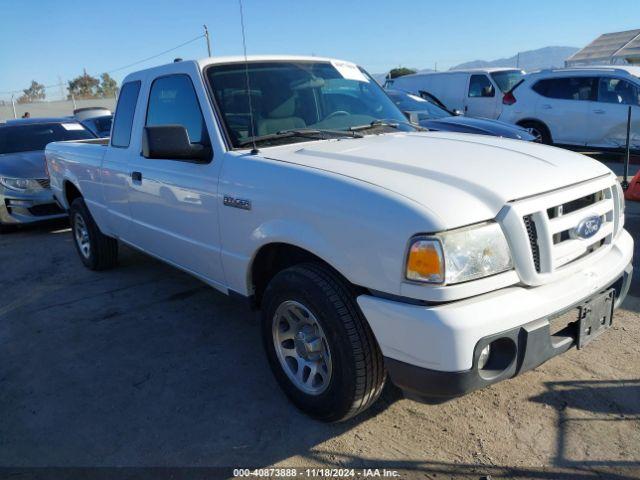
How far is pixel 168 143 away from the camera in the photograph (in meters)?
3.11

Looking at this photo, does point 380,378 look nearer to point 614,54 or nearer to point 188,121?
point 188,121

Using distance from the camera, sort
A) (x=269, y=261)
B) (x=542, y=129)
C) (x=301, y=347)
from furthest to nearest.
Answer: (x=542, y=129)
(x=269, y=261)
(x=301, y=347)

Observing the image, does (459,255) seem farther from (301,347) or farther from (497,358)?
(301,347)

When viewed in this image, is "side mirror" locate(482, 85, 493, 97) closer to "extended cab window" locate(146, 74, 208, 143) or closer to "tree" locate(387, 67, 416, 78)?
"extended cab window" locate(146, 74, 208, 143)

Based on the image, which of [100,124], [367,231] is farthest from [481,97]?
[367,231]

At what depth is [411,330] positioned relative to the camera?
2.19 m

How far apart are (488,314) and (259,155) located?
5.11 ft

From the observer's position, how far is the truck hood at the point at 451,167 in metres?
2.28

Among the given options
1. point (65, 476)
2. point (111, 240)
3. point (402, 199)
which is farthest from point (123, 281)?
point (402, 199)

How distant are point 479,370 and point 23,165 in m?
7.73

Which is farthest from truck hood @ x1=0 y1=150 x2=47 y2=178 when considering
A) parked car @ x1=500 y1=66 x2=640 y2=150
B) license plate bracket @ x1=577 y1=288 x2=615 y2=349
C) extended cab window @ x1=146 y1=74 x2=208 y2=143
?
parked car @ x1=500 y1=66 x2=640 y2=150

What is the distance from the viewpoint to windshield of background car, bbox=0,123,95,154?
28.2 ft

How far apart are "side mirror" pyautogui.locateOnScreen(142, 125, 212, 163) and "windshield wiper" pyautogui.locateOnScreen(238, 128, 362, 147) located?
1.02 ft

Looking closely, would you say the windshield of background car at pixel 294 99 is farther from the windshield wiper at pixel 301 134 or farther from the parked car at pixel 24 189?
the parked car at pixel 24 189
